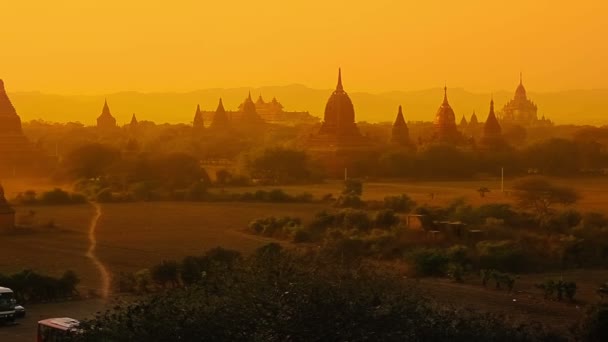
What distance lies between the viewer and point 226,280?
11758mm

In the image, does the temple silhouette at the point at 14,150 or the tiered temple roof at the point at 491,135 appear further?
the tiered temple roof at the point at 491,135

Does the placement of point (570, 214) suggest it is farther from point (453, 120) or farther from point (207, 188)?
point (453, 120)

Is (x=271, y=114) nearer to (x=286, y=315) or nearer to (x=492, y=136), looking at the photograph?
(x=492, y=136)

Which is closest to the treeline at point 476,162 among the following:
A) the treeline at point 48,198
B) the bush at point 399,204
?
the treeline at point 48,198

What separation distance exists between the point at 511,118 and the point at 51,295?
384 ft

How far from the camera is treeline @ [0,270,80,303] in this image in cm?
1825

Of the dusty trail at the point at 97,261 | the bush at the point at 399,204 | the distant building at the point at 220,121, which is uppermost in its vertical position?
the distant building at the point at 220,121

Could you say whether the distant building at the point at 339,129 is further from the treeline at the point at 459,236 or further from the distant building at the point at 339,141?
the treeline at the point at 459,236

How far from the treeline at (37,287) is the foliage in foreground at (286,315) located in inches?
264

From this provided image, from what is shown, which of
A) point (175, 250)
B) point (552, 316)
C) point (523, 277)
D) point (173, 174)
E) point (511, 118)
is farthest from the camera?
point (511, 118)

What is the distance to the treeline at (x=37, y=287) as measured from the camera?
18.2 m

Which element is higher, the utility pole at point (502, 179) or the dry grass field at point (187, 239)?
the utility pole at point (502, 179)

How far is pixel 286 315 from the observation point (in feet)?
34.8

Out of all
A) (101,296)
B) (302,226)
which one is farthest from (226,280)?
(302,226)
